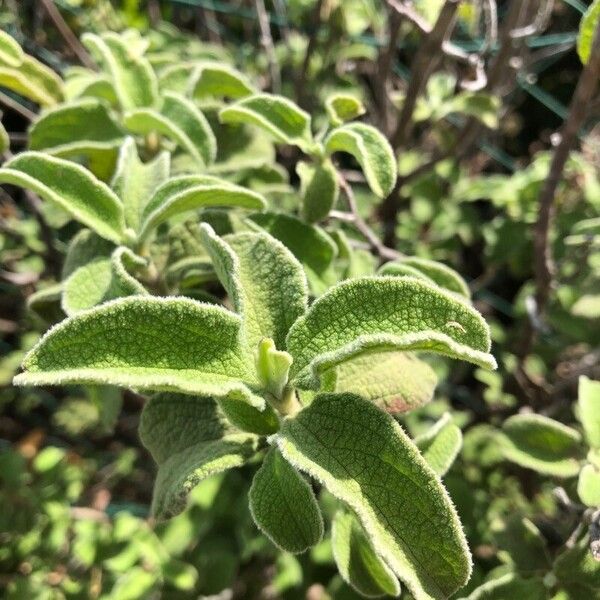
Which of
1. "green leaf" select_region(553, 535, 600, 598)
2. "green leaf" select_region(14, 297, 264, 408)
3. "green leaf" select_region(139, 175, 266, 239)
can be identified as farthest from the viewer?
"green leaf" select_region(553, 535, 600, 598)

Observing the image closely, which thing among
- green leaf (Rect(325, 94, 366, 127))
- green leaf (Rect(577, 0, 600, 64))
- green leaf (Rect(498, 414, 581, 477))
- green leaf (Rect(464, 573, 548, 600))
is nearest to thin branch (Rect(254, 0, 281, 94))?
green leaf (Rect(325, 94, 366, 127))

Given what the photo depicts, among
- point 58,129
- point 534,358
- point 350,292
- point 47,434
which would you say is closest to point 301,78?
point 58,129

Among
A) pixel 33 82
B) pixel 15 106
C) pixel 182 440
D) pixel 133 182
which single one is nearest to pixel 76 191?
pixel 133 182

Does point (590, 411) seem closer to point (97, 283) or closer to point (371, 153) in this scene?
point (371, 153)

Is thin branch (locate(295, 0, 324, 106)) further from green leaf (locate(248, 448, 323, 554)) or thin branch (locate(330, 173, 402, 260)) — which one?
green leaf (locate(248, 448, 323, 554))

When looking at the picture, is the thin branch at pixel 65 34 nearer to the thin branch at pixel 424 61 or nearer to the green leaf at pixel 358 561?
the thin branch at pixel 424 61

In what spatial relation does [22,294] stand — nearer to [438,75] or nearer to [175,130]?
[175,130]
